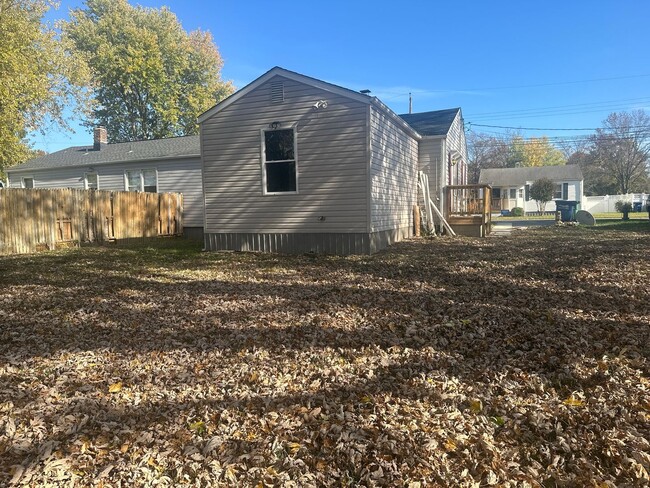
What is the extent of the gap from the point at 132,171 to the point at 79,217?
548cm

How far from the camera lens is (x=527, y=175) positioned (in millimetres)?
39781

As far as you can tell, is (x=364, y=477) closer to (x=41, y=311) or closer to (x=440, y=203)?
(x=41, y=311)

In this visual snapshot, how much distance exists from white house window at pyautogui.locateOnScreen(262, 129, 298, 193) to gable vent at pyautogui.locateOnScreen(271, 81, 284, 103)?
0.72 m

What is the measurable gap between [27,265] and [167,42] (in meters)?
30.7

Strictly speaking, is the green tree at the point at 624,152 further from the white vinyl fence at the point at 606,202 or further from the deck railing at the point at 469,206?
the deck railing at the point at 469,206

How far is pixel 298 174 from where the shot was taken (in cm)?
1033

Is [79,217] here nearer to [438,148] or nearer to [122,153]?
[122,153]

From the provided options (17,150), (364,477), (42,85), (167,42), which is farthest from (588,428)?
(167,42)

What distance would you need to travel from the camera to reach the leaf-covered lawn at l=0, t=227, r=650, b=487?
226cm

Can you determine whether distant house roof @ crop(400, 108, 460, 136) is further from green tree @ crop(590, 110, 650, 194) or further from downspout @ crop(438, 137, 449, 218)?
green tree @ crop(590, 110, 650, 194)

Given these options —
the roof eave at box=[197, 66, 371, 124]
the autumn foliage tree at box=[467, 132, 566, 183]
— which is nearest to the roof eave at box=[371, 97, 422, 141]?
the roof eave at box=[197, 66, 371, 124]

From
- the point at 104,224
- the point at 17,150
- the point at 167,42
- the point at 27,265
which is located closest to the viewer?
the point at 27,265

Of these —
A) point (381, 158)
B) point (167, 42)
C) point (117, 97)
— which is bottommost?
point (381, 158)

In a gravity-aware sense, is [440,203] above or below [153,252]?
above
